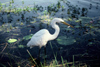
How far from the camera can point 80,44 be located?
10.7 ft

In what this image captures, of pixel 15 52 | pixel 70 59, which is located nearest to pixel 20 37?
pixel 15 52

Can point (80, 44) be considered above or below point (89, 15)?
below

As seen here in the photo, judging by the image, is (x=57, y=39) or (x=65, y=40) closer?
(x=65, y=40)

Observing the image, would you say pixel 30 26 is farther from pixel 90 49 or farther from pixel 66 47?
pixel 90 49

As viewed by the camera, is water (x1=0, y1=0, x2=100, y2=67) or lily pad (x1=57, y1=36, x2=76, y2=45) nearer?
water (x1=0, y1=0, x2=100, y2=67)

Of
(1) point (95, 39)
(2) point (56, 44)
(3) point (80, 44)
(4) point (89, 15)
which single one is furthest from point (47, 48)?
(4) point (89, 15)

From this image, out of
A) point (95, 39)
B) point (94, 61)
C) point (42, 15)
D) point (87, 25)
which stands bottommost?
point (94, 61)

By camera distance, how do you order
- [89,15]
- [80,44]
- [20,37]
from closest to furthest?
[80,44], [20,37], [89,15]

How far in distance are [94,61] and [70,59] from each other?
0.59 metres

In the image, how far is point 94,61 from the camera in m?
2.63

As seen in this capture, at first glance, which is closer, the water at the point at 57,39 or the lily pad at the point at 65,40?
the water at the point at 57,39

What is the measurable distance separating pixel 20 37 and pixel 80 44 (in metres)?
2.05

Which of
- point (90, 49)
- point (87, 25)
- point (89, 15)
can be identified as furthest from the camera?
point (89, 15)

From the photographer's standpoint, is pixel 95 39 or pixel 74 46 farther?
pixel 95 39
